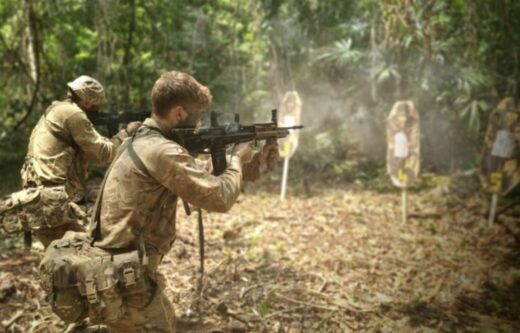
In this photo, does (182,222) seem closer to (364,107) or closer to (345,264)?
(345,264)

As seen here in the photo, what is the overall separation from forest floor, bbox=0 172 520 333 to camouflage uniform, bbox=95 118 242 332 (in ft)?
4.66

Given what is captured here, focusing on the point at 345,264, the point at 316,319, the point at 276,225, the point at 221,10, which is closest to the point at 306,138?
the point at 221,10

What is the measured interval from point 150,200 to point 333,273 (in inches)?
136

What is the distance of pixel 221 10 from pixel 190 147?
25.2 ft

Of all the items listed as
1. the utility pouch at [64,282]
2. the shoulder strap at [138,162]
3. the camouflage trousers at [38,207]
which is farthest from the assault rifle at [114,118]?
the utility pouch at [64,282]

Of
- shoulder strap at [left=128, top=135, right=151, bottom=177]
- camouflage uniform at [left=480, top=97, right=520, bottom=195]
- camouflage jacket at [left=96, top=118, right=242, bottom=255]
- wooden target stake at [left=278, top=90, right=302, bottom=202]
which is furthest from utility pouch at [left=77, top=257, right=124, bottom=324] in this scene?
camouflage uniform at [left=480, top=97, right=520, bottom=195]

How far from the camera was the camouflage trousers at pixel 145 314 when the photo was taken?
8.89ft

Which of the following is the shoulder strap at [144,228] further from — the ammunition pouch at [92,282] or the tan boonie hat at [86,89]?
the tan boonie hat at [86,89]

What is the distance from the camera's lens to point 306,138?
11.8 metres

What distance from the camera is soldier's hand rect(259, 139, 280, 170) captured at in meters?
3.62

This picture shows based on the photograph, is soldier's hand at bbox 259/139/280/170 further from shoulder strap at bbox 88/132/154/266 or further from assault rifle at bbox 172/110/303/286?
shoulder strap at bbox 88/132/154/266

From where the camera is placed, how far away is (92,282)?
2.59 metres

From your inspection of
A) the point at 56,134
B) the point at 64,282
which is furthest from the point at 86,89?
the point at 64,282

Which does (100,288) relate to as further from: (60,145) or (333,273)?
(333,273)
